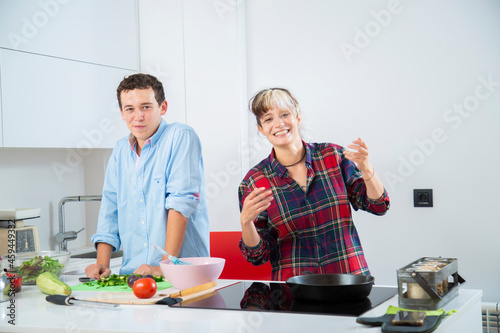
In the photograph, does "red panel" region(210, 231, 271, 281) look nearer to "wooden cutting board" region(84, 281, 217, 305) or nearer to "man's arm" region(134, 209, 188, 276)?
"man's arm" region(134, 209, 188, 276)

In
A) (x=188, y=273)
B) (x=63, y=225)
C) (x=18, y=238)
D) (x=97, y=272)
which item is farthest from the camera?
(x=63, y=225)

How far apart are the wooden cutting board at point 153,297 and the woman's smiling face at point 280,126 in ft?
1.83

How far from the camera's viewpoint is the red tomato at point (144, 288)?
1.54 m

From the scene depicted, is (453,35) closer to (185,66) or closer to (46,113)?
(185,66)

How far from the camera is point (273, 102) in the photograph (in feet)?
6.43

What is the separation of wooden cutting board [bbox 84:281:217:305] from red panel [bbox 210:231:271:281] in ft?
1.97

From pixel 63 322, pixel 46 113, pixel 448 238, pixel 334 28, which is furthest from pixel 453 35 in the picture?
pixel 63 322

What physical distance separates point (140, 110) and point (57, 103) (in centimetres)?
115

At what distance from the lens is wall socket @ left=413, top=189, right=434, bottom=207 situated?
2.94m

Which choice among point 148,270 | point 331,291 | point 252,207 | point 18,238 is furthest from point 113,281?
point 18,238

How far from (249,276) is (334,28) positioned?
5.05ft

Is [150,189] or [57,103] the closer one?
[150,189]

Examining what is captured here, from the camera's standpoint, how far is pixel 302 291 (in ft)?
4.76

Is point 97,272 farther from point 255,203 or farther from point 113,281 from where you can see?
point 255,203
